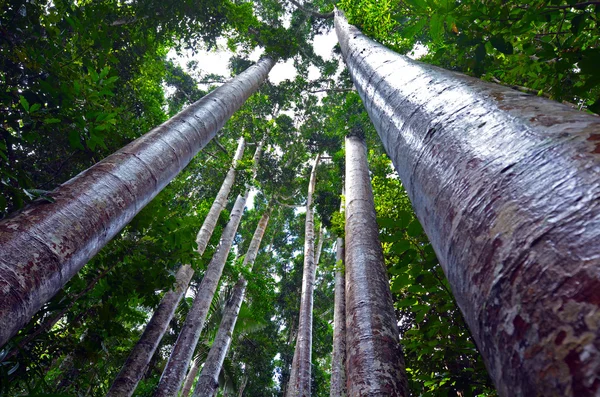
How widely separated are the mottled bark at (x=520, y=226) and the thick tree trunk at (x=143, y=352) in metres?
4.14

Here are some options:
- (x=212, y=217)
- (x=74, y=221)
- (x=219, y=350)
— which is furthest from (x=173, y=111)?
(x=74, y=221)

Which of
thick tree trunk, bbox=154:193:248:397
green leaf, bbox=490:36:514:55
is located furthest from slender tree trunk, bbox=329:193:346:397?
green leaf, bbox=490:36:514:55

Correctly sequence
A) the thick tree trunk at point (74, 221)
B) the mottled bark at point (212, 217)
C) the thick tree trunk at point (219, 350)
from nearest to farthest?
the thick tree trunk at point (74, 221), the thick tree trunk at point (219, 350), the mottled bark at point (212, 217)

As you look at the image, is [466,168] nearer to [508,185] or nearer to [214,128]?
[508,185]

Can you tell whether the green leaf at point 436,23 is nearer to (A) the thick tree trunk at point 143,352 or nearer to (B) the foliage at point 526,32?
(B) the foliage at point 526,32

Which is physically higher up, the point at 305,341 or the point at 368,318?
the point at 305,341

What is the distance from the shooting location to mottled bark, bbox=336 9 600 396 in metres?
0.42

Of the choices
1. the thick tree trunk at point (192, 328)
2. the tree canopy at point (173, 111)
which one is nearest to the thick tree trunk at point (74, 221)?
the tree canopy at point (173, 111)

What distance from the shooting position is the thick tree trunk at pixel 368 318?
231cm

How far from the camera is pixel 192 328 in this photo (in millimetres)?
7211

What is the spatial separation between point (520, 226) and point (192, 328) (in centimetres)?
760

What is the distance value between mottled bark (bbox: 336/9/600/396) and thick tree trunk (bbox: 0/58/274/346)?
5.34 feet

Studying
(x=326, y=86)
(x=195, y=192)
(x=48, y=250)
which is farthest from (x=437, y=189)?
(x=195, y=192)

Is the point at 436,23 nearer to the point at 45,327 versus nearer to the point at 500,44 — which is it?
the point at 500,44
